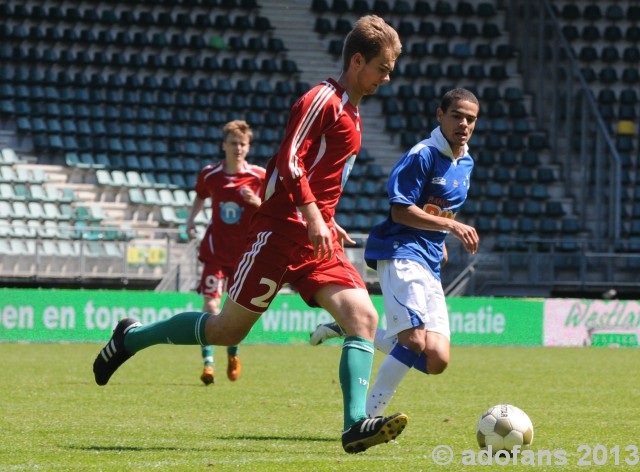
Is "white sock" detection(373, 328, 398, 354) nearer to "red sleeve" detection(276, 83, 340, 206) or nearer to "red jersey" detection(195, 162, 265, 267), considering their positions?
"red sleeve" detection(276, 83, 340, 206)

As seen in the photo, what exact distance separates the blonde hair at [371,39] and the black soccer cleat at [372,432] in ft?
5.70

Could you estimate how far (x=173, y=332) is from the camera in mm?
6496

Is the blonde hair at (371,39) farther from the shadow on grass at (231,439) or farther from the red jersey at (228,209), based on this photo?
the red jersey at (228,209)

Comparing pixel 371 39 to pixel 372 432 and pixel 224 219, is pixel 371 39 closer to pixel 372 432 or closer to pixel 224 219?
pixel 372 432

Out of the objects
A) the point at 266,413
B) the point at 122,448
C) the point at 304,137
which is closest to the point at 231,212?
the point at 266,413

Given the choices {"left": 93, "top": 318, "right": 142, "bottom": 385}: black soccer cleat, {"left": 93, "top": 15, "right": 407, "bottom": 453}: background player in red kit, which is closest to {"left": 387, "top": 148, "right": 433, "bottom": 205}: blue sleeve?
{"left": 93, "top": 15, "right": 407, "bottom": 453}: background player in red kit

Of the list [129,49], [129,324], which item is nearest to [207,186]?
[129,324]

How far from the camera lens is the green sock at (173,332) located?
641 centimetres

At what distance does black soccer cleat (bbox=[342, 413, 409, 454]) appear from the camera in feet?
17.7

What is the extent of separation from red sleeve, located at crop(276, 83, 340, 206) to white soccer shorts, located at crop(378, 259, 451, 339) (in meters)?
1.26

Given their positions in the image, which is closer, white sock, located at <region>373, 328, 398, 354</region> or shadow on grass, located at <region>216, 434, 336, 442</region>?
shadow on grass, located at <region>216, 434, 336, 442</region>

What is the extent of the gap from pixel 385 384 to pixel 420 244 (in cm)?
85

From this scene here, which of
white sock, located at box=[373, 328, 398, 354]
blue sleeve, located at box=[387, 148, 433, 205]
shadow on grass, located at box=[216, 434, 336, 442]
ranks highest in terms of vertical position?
blue sleeve, located at box=[387, 148, 433, 205]

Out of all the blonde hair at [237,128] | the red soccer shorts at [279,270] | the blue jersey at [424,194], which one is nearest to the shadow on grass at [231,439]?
the red soccer shorts at [279,270]
